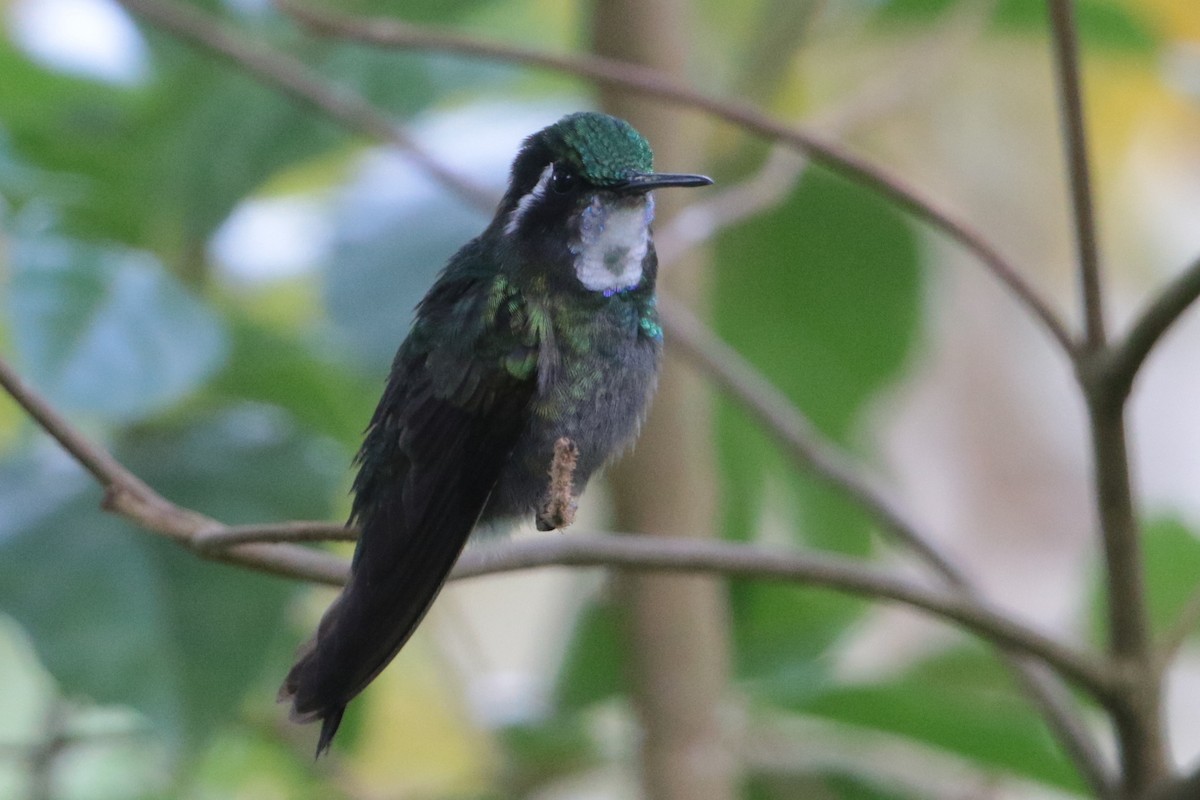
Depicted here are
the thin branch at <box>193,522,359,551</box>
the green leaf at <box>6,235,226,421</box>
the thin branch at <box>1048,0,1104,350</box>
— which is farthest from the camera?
the green leaf at <box>6,235,226,421</box>

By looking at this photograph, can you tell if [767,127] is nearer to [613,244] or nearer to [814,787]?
[613,244]

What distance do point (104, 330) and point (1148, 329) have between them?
0.97m

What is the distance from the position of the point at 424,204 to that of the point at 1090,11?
1.00 metres

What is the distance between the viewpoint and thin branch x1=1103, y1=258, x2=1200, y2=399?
86cm

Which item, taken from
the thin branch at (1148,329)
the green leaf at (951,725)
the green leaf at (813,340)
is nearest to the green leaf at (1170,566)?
the green leaf at (951,725)

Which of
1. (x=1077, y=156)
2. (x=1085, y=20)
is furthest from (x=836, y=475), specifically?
(x=1085, y=20)

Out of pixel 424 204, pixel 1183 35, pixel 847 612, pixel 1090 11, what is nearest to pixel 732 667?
pixel 847 612

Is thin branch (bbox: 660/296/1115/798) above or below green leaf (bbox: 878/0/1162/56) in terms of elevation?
below

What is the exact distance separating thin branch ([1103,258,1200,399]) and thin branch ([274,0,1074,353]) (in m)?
0.06

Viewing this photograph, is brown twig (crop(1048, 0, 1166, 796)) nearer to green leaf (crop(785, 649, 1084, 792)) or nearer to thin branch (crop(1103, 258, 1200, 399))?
thin branch (crop(1103, 258, 1200, 399))

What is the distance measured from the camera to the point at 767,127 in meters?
1.15

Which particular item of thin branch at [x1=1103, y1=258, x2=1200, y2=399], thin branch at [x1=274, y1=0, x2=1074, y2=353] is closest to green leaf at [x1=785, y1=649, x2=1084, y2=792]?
thin branch at [x1=274, y1=0, x2=1074, y2=353]

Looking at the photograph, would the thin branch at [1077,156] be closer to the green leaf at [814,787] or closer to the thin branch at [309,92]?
the thin branch at [309,92]

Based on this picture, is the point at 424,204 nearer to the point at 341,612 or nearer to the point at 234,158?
the point at 234,158
